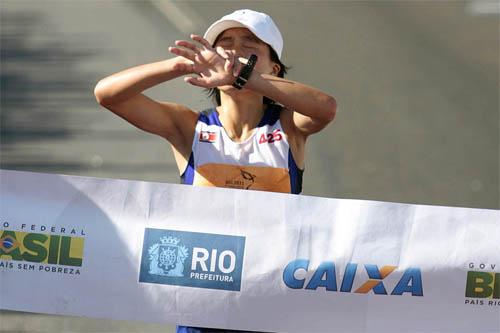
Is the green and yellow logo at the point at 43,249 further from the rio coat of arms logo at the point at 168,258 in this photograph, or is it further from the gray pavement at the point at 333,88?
the gray pavement at the point at 333,88

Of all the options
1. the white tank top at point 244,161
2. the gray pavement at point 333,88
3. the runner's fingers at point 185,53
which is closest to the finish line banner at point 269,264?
the white tank top at point 244,161

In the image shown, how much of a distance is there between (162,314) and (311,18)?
800cm

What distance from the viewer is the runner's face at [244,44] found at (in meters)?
3.77

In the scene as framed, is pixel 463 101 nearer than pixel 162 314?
No

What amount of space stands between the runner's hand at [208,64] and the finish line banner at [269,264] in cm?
38

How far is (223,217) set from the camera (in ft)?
11.3

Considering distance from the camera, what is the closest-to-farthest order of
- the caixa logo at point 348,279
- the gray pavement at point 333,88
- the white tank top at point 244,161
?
the caixa logo at point 348,279
the white tank top at point 244,161
the gray pavement at point 333,88

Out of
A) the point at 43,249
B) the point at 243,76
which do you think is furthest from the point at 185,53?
the point at 43,249

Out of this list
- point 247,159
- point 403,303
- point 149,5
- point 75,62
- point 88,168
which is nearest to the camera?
point 403,303

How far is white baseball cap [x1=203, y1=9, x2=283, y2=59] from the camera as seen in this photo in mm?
3717

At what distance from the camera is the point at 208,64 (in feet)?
11.6

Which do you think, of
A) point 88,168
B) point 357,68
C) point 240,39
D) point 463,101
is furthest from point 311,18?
point 240,39

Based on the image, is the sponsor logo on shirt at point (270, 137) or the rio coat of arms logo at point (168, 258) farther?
the sponsor logo on shirt at point (270, 137)

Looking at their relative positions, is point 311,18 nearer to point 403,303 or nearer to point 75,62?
point 75,62
